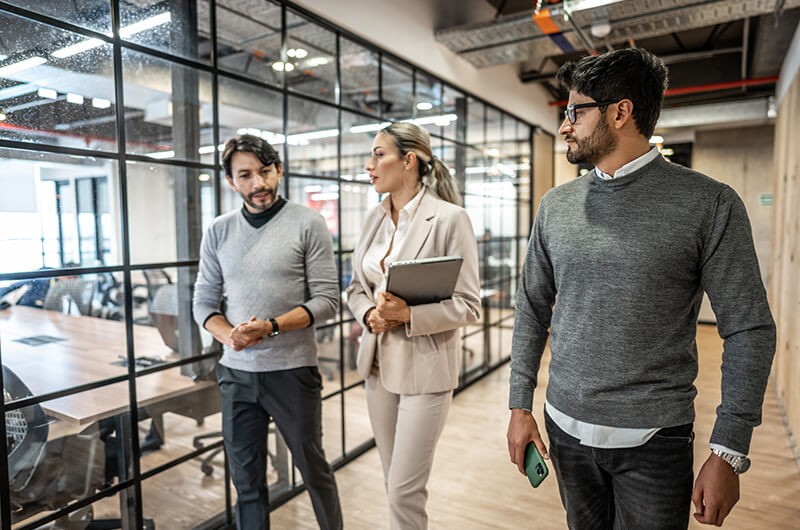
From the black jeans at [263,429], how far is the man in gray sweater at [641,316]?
2.96 feet

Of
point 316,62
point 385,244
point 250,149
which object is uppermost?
point 316,62

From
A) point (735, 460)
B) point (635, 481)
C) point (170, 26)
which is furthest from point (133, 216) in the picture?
point (735, 460)

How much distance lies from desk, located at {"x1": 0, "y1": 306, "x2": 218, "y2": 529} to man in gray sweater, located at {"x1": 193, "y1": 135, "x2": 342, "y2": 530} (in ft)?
1.06

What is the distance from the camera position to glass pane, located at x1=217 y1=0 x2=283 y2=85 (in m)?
2.40

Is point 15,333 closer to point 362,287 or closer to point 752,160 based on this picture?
point 362,287

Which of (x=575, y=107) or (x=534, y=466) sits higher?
(x=575, y=107)

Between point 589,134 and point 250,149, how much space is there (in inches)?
45.1

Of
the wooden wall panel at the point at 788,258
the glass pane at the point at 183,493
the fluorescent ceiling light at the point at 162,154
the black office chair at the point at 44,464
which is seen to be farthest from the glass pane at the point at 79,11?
the wooden wall panel at the point at 788,258

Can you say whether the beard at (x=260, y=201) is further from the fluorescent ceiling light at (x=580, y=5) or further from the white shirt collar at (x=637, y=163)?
the fluorescent ceiling light at (x=580, y=5)

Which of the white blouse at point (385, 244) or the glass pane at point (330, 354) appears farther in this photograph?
the glass pane at point (330, 354)

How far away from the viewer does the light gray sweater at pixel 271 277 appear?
1.85m

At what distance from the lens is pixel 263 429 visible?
194 centimetres

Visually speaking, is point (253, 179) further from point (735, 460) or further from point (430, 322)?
point (735, 460)

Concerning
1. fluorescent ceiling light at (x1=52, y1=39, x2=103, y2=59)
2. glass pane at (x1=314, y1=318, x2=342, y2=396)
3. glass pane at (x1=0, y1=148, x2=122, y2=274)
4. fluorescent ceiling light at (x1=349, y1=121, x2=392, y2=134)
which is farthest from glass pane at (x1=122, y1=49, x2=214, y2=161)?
glass pane at (x1=314, y1=318, x2=342, y2=396)
